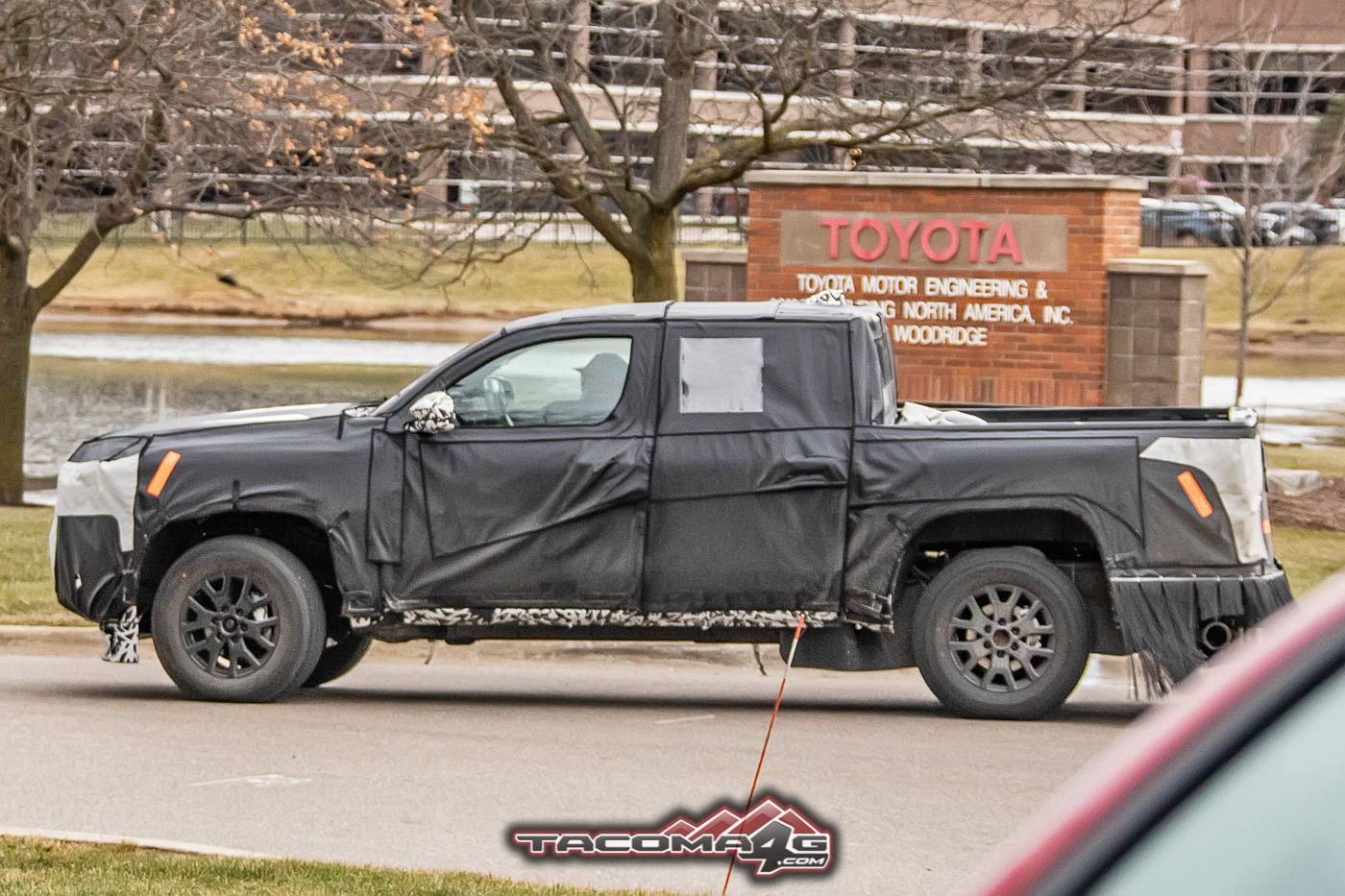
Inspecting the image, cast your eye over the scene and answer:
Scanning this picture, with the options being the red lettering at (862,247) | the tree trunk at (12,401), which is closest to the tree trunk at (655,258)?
the red lettering at (862,247)

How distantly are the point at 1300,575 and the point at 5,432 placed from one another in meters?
13.3

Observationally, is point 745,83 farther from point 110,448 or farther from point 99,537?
point 99,537

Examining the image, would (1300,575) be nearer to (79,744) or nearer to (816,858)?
(816,858)

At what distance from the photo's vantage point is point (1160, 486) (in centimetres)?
864

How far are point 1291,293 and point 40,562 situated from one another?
46000mm

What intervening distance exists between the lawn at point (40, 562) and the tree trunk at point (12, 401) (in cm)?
263

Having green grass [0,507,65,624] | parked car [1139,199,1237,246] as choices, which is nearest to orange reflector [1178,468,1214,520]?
green grass [0,507,65,624]

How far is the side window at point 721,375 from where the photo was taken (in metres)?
9.05

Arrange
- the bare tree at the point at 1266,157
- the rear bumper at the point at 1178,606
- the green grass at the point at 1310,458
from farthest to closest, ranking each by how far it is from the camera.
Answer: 1. the bare tree at the point at 1266,157
2. the green grass at the point at 1310,458
3. the rear bumper at the point at 1178,606

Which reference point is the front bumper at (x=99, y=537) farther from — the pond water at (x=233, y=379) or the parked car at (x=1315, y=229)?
the parked car at (x=1315, y=229)

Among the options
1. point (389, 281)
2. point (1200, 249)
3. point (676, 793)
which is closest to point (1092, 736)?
point (676, 793)

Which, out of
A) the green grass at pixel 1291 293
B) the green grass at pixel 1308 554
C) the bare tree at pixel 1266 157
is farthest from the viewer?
the green grass at pixel 1291 293

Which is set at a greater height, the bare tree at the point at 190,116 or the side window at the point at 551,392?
the bare tree at the point at 190,116

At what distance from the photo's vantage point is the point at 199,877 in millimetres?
5902
